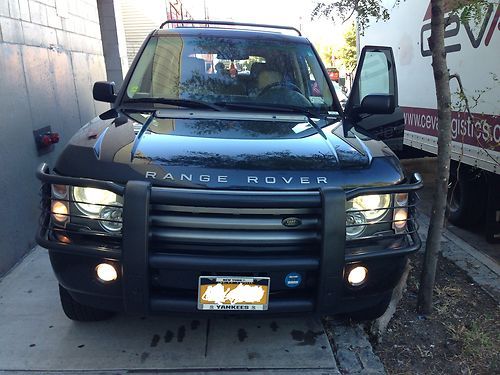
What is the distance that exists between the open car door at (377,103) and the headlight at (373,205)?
2.22ft

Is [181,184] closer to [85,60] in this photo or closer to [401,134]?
[401,134]

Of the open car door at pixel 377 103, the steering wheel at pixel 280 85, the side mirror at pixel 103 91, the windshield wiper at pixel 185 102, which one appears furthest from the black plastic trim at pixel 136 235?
the side mirror at pixel 103 91

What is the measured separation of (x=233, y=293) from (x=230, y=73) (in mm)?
1871

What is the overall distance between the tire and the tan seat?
8.28 ft

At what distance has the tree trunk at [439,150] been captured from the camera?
293 centimetres

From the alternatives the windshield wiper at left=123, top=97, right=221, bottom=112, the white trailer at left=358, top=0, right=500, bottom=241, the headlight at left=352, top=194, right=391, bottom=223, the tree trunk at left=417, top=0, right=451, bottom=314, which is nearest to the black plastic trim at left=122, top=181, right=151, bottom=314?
the headlight at left=352, top=194, right=391, bottom=223


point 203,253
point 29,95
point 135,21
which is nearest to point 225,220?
point 203,253

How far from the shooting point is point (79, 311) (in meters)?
2.95

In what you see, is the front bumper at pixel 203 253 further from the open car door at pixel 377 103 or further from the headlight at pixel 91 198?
the open car door at pixel 377 103

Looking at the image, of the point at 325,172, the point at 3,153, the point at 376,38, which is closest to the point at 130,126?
the point at 325,172

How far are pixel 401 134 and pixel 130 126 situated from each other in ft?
12.8

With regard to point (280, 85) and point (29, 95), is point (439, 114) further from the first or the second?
point (29, 95)

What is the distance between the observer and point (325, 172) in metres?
2.43

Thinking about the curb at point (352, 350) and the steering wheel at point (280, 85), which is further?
the steering wheel at point (280, 85)
